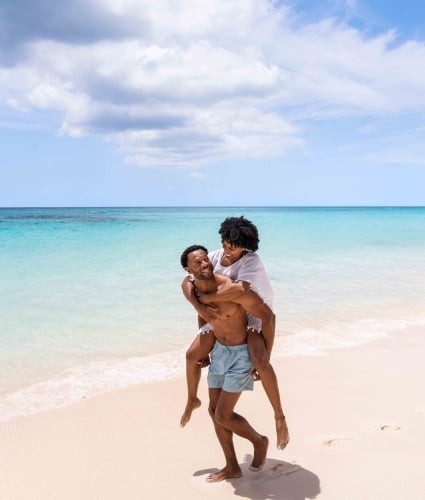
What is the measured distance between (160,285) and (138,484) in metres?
8.04

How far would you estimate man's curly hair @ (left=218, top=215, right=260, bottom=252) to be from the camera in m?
3.02

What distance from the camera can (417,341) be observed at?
6941 millimetres

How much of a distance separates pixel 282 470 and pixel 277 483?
174 millimetres

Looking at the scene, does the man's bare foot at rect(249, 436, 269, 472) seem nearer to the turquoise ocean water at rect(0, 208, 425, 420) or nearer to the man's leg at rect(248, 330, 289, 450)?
the man's leg at rect(248, 330, 289, 450)

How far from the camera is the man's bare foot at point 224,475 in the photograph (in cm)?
344

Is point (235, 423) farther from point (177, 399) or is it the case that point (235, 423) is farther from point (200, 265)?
point (177, 399)

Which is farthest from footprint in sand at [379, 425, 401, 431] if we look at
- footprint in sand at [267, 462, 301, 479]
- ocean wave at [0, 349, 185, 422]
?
ocean wave at [0, 349, 185, 422]

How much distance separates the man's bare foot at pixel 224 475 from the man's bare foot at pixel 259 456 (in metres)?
0.14

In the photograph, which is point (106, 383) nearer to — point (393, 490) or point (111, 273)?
point (393, 490)

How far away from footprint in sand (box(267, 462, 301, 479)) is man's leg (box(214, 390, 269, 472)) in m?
0.10

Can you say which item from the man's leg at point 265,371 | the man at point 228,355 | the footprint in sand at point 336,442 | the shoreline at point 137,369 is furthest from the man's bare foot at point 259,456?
the shoreline at point 137,369

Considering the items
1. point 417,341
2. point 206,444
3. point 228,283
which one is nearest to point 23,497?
point 206,444

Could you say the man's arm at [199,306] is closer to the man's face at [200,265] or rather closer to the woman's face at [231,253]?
the man's face at [200,265]

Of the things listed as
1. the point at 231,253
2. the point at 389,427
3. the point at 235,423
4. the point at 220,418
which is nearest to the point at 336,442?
the point at 389,427
